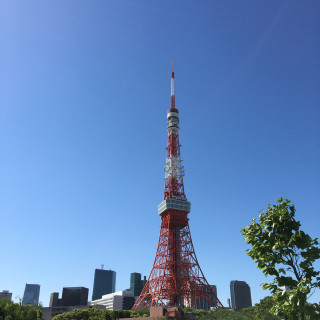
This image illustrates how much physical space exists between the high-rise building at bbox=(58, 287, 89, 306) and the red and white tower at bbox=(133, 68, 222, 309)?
10590cm

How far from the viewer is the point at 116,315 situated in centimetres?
6750

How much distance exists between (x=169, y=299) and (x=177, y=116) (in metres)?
49.0

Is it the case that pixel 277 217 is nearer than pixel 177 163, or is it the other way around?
pixel 277 217

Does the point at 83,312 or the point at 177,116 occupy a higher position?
the point at 177,116

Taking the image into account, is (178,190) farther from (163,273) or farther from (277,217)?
(277,217)

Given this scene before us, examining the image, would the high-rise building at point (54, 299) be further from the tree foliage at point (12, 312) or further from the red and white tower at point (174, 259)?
the tree foliage at point (12, 312)

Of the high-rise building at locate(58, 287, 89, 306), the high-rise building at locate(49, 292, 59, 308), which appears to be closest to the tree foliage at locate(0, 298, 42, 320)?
the high-rise building at locate(49, 292, 59, 308)

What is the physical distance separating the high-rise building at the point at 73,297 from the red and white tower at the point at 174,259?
10590 centimetres

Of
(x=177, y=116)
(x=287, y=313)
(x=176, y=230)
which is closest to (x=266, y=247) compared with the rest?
(x=287, y=313)

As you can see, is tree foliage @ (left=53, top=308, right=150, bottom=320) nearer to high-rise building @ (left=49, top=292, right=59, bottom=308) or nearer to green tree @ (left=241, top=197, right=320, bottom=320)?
green tree @ (left=241, top=197, right=320, bottom=320)

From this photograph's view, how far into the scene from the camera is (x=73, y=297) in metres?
168

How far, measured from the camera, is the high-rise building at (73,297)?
16600cm

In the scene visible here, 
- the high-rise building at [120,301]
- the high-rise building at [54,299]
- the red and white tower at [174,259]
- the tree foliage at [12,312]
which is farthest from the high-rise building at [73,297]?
the tree foliage at [12,312]

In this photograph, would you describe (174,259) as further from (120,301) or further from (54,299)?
(54,299)
